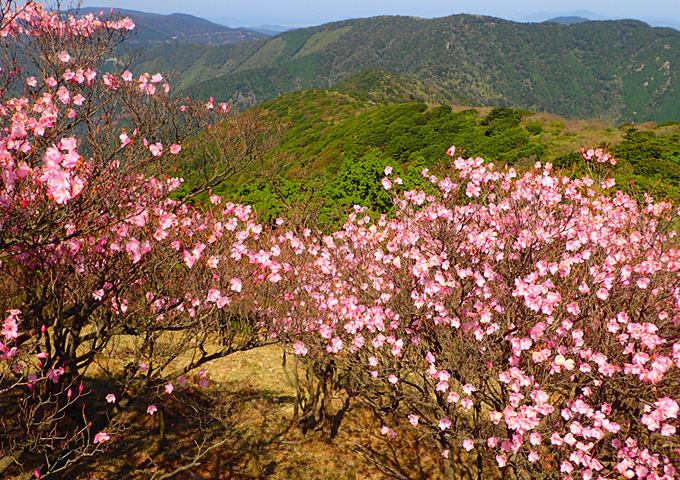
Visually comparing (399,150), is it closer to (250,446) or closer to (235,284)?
(250,446)

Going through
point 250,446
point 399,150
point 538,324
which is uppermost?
point 538,324

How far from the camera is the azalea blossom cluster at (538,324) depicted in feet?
14.3

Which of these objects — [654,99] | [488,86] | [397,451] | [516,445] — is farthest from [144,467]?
[654,99]

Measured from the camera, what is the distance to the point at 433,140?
4769 centimetres

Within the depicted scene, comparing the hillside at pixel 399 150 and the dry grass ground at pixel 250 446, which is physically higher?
the hillside at pixel 399 150

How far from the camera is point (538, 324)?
4.45 meters

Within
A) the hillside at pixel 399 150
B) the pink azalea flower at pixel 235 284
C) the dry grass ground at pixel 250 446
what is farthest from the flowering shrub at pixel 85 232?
the hillside at pixel 399 150

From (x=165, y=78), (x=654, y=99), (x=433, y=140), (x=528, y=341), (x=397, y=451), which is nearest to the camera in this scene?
(x=528, y=341)

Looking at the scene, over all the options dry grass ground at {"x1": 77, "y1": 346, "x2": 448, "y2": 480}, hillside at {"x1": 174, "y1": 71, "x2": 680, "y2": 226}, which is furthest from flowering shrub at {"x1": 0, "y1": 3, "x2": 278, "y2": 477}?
hillside at {"x1": 174, "y1": 71, "x2": 680, "y2": 226}

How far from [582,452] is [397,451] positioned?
4.59 meters

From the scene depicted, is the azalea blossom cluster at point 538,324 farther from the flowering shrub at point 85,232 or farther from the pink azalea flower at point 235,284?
the flowering shrub at point 85,232

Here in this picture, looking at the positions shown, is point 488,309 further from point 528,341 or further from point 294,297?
point 294,297

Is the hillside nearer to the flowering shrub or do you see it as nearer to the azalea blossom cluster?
the azalea blossom cluster

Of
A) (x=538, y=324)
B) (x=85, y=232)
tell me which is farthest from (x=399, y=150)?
(x=85, y=232)
